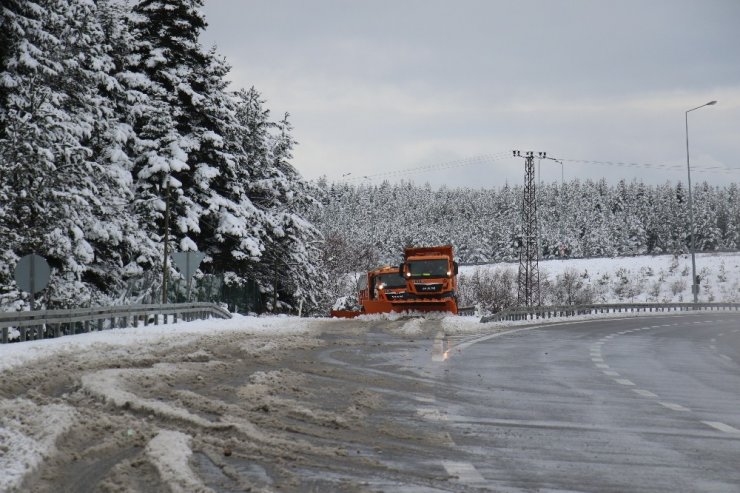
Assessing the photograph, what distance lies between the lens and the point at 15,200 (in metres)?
27.6

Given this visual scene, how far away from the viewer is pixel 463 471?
19.6ft

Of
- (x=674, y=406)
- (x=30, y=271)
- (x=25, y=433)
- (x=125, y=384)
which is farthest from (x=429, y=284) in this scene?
(x=25, y=433)

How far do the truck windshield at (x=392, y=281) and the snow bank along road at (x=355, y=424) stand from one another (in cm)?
2632

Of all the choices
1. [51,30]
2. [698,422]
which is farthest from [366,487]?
[51,30]

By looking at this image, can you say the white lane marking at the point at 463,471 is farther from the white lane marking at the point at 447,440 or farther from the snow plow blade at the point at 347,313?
the snow plow blade at the point at 347,313

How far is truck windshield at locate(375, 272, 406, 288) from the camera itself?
4284cm

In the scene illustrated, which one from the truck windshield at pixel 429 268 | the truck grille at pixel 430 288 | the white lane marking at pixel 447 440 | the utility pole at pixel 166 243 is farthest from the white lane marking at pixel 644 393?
the truck windshield at pixel 429 268

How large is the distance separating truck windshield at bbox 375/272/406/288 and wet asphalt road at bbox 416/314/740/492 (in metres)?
24.2

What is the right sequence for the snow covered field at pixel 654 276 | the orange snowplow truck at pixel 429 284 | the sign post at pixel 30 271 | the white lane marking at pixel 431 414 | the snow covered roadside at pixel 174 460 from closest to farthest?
the snow covered roadside at pixel 174 460, the white lane marking at pixel 431 414, the sign post at pixel 30 271, the orange snowplow truck at pixel 429 284, the snow covered field at pixel 654 276

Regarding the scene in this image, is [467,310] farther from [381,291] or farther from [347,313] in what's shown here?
[347,313]

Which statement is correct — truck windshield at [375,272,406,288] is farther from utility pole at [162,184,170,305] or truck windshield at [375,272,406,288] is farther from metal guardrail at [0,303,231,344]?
utility pole at [162,184,170,305]

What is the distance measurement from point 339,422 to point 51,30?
2688cm

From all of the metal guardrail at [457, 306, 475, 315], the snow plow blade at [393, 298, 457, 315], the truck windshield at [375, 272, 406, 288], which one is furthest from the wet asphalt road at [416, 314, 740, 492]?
the metal guardrail at [457, 306, 475, 315]

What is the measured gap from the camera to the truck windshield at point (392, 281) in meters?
42.8
